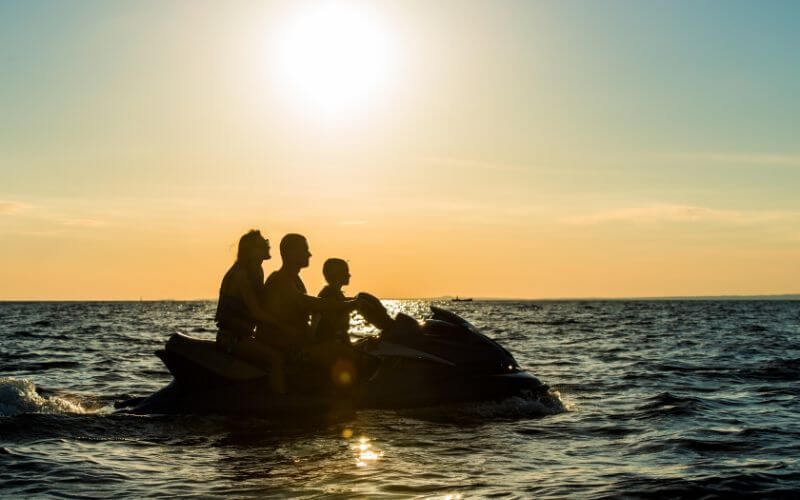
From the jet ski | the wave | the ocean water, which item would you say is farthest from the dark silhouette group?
the wave

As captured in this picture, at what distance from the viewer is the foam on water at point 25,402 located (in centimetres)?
1005

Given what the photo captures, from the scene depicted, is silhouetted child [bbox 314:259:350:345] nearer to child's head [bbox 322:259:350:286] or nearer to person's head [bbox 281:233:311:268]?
child's head [bbox 322:259:350:286]

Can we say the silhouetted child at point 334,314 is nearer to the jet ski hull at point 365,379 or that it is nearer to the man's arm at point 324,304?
the man's arm at point 324,304

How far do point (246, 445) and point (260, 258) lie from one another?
2.10 m

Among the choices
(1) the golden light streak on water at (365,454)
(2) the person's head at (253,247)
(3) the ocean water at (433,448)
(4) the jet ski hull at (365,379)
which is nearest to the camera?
(3) the ocean water at (433,448)

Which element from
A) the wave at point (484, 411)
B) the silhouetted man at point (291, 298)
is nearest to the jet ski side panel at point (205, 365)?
the silhouetted man at point (291, 298)

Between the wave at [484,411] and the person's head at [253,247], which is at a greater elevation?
the person's head at [253,247]

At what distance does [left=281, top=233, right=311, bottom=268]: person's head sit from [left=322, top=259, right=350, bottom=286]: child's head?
25 cm

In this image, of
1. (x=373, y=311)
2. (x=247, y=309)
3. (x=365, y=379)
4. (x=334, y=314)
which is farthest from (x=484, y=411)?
(x=247, y=309)

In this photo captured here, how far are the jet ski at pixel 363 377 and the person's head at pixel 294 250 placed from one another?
0.78 metres

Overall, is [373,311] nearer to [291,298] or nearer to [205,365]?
[291,298]

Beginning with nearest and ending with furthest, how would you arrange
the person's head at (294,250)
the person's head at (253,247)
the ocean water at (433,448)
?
the ocean water at (433,448) → the person's head at (253,247) → the person's head at (294,250)

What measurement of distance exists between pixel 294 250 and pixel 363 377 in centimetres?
167

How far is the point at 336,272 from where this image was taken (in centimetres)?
941
